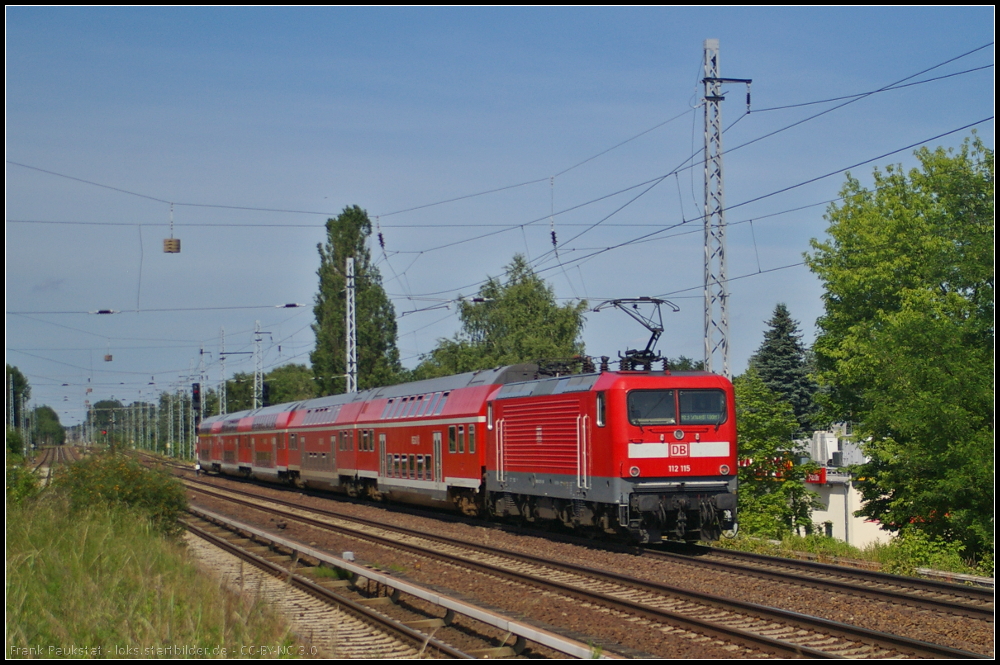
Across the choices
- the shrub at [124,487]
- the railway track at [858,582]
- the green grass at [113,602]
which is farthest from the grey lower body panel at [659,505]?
the shrub at [124,487]

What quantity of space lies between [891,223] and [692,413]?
26160mm

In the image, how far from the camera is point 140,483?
21.1 m

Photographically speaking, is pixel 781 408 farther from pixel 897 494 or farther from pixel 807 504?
pixel 897 494

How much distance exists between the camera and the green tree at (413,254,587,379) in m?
64.9

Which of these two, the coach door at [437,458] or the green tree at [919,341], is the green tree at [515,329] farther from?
the coach door at [437,458]

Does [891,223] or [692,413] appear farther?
[891,223]

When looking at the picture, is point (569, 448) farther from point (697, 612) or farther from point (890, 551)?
point (697, 612)

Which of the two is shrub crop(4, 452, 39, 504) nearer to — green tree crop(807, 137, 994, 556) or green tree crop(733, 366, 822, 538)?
green tree crop(733, 366, 822, 538)

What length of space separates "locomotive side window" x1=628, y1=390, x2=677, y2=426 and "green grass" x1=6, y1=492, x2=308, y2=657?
309 inches

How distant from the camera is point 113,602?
11281 mm

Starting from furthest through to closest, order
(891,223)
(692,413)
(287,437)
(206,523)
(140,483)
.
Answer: (287,437) → (891,223) → (206,523) → (140,483) → (692,413)

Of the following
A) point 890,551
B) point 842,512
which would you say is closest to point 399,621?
point 890,551

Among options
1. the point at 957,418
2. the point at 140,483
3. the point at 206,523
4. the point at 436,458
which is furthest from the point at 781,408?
the point at 206,523

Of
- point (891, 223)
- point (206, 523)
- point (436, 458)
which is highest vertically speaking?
point (891, 223)
